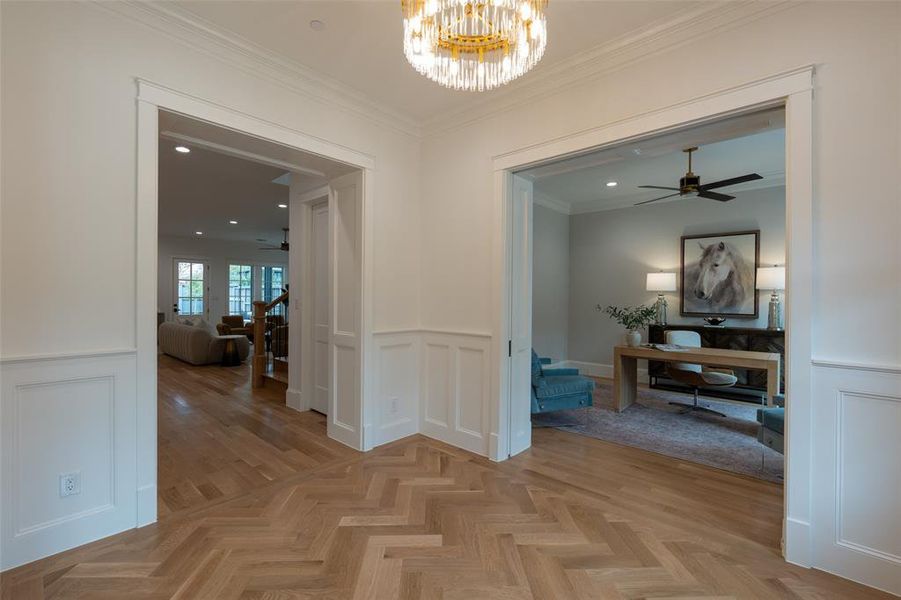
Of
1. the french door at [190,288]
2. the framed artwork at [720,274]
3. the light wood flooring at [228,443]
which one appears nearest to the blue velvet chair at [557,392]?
the light wood flooring at [228,443]

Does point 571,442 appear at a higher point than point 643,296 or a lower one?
lower

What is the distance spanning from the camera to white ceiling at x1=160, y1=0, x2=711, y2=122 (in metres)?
2.24

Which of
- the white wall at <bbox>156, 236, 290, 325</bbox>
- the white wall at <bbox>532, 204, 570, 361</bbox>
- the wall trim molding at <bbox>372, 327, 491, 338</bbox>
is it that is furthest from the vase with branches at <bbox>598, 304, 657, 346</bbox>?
the white wall at <bbox>156, 236, 290, 325</bbox>

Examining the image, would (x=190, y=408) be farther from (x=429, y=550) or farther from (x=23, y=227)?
(x=429, y=550)

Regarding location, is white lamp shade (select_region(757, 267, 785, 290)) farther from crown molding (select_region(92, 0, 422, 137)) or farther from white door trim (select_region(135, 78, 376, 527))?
white door trim (select_region(135, 78, 376, 527))

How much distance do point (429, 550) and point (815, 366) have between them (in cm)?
208

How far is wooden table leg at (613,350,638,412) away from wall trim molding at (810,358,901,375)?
2.70 metres

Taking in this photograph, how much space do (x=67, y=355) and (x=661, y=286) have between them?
631 centimetres

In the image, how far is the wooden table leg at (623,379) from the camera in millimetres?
4629

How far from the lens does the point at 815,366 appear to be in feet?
6.36

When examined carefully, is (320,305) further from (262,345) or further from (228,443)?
(262,345)

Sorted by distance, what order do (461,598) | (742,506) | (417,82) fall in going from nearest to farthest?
(461,598) < (742,506) < (417,82)

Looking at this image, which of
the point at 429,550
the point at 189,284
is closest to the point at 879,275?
the point at 429,550

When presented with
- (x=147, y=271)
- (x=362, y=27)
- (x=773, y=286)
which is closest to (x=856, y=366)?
(x=362, y=27)
